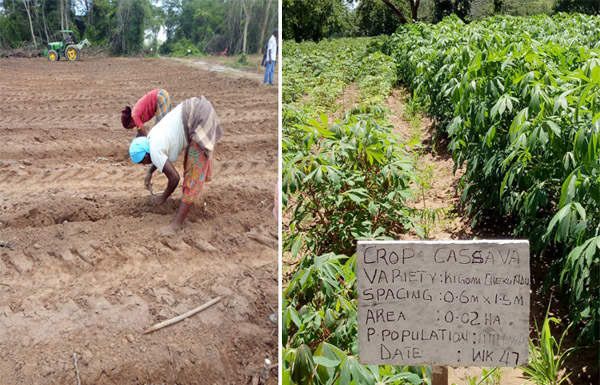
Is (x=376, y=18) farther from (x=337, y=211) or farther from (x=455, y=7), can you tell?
(x=337, y=211)

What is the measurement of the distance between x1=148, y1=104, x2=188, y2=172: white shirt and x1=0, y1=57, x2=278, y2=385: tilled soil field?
1.41 ft

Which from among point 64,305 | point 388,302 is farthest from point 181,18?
point 388,302

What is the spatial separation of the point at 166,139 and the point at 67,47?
1.79 metres

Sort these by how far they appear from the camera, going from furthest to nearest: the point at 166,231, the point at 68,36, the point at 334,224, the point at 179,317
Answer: the point at 68,36 → the point at 166,231 → the point at 334,224 → the point at 179,317

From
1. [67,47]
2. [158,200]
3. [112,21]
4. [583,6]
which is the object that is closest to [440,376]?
[158,200]

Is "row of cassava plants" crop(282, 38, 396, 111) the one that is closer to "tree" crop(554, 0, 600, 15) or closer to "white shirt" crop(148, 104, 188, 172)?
"white shirt" crop(148, 104, 188, 172)

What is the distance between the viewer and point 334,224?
2312 mm

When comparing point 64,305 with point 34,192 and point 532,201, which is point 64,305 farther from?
point 532,201

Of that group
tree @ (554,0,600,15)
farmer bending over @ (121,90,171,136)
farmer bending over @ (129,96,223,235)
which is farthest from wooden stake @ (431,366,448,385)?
tree @ (554,0,600,15)

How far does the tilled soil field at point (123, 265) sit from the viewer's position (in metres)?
1.85

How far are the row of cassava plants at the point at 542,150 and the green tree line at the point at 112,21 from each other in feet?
6.56

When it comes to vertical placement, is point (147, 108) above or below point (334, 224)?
above

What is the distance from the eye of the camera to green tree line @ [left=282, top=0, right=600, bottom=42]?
19203 mm

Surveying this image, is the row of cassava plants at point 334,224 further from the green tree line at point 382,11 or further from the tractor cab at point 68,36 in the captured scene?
the green tree line at point 382,11
